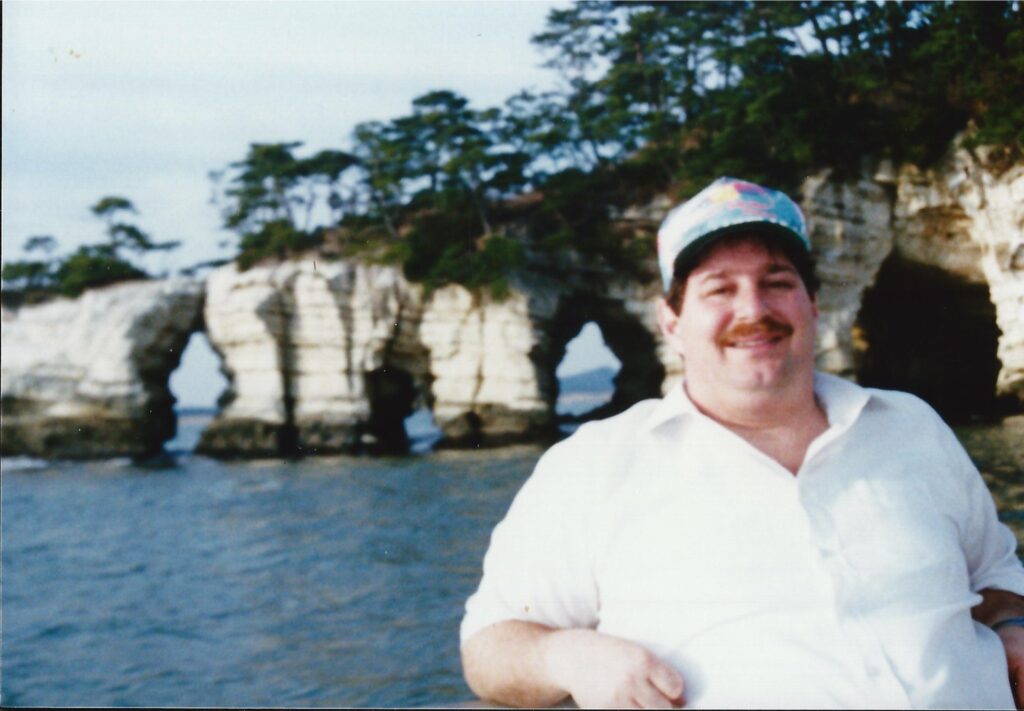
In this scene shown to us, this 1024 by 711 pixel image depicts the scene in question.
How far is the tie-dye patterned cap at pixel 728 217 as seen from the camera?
1454 mm

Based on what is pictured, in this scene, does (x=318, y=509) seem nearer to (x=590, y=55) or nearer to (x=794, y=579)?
(x=794, y=579)

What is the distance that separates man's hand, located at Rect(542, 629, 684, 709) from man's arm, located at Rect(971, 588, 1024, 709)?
0.53m

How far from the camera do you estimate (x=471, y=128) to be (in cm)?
2180

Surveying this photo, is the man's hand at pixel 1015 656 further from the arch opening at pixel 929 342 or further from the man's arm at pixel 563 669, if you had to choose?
the arch opening at pixel 929 342

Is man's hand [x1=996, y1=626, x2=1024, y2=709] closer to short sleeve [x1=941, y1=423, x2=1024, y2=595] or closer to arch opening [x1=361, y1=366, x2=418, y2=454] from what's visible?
short sleeve [x1=941, y1=423, x2=1024, y2=595]

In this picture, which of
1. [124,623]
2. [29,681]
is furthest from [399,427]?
[29,681]

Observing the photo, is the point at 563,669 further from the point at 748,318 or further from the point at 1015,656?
the point at 1015,656

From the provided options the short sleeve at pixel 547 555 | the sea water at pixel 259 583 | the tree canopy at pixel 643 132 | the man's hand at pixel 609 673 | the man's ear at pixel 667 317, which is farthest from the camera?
the tree canopy at pixel 643 132

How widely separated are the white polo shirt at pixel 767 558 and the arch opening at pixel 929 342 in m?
19.9

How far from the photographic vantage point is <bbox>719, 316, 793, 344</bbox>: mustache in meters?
1.46

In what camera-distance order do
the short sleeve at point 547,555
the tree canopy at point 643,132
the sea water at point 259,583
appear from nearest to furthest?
the short sleeve at point 547,555, the sea water at point 259,583, the tree canopy at point 643,132

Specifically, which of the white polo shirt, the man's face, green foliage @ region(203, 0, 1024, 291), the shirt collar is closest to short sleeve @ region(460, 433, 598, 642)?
the white polo shirt

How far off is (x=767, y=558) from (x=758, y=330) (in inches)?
12.6

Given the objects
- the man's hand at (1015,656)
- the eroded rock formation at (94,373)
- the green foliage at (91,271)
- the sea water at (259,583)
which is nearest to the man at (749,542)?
the man's hand at (1015,656)
